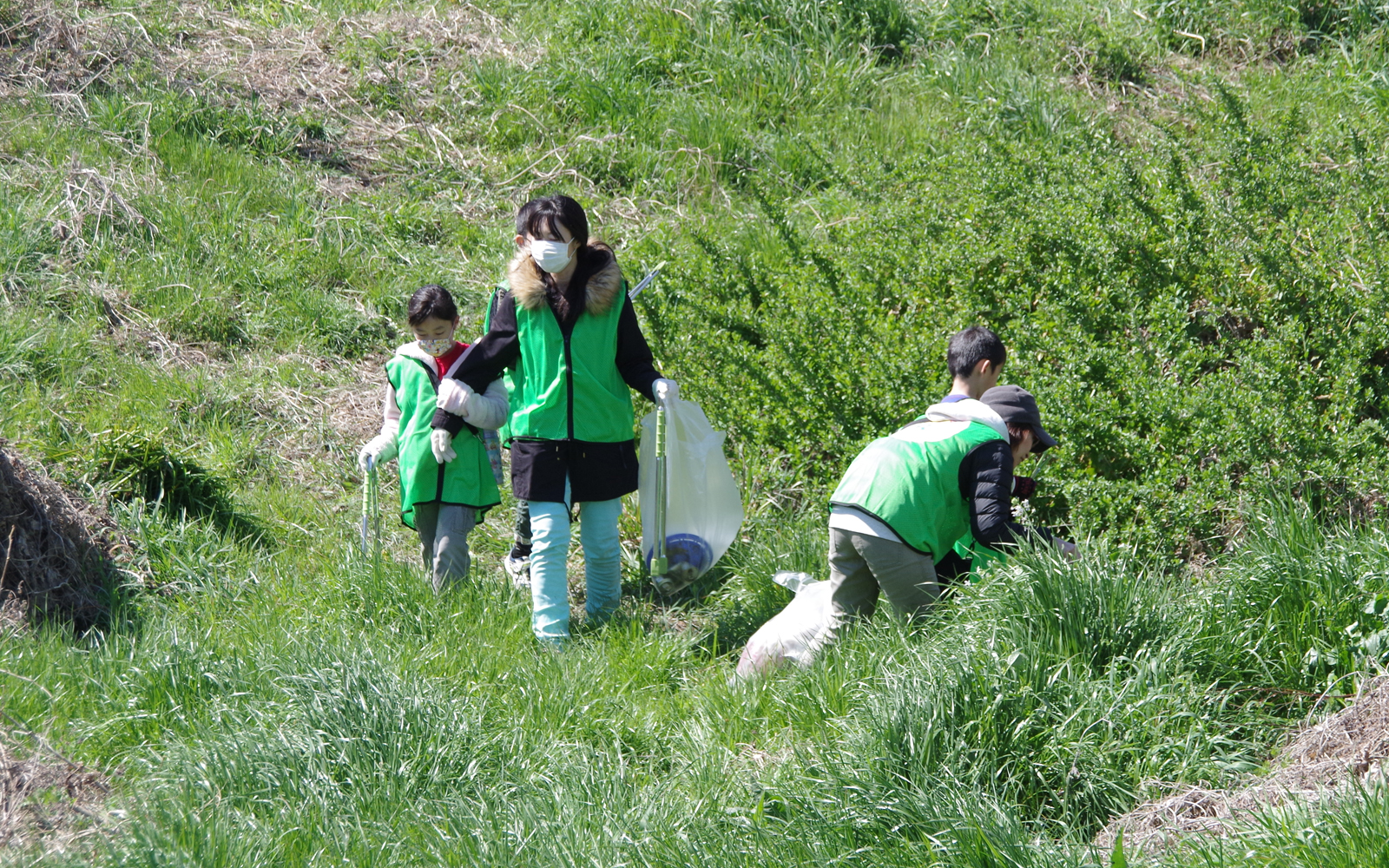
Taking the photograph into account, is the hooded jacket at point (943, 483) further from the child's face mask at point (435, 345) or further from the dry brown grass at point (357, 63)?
the dry brown grass at point (357, 63)

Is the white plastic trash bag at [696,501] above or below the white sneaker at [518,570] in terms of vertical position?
above

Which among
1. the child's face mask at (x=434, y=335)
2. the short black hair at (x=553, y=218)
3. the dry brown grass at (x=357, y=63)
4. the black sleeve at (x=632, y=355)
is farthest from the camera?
the dry brown grass at (x=357, y=63)

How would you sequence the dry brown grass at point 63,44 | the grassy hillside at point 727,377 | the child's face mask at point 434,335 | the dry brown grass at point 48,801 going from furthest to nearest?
the dry brown grass at point 63,44 < the child's face mask at point 434,335 < the grassy hillside at point 727,377 < the dry brown grass at point 48,801

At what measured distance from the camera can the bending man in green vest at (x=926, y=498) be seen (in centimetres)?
401

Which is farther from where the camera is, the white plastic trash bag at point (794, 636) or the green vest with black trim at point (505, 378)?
the green vest with black trim at point (505, 378)

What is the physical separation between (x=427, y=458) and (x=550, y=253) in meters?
0.98

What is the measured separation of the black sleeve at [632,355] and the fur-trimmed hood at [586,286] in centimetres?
11

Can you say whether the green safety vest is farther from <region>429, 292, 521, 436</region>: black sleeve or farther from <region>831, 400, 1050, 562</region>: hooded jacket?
<region>429, 292, 521, 436</region>: black sleeve

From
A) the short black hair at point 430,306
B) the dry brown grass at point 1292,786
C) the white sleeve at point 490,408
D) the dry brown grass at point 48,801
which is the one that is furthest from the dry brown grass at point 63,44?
the dry brown grass at point 1292,786

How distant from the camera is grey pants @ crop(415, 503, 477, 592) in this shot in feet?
16.2

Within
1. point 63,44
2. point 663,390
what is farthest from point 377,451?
point 63,44

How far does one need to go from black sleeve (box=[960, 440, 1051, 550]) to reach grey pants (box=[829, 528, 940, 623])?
0.73 ft

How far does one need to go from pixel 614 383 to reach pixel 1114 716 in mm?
2237

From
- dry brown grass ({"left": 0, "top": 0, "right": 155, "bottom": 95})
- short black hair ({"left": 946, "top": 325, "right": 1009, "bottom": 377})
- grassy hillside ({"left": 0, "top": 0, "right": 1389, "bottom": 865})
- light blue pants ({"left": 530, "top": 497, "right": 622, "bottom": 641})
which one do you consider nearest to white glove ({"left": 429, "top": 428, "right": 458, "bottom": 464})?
A: light blue pants ({"left": 530, "top": 497, "right": 622, "bottom": 641})
